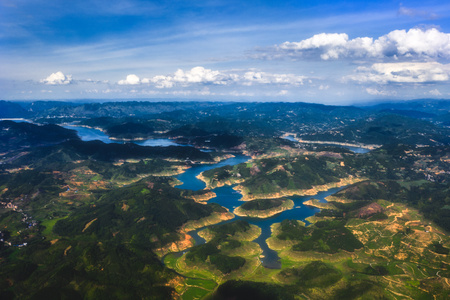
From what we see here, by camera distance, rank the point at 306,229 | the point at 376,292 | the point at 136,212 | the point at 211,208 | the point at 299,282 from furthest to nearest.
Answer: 1. the point at 211,208
2. the point at 136,212
3. the point at 306,229
4. the point at 299,282
5. the point at 376,292

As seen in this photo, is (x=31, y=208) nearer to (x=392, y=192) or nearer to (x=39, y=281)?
(x=39, y=281)

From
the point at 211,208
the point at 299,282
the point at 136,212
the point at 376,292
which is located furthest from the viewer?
the point at 211,208

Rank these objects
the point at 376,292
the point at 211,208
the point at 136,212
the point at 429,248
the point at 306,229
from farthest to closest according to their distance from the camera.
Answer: the point at 211,208 < the point at 136,212 < the point at 306,229 < the point at 429,248 < the point at 376,292

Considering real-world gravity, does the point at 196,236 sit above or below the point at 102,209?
below

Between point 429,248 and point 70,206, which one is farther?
point 70,206

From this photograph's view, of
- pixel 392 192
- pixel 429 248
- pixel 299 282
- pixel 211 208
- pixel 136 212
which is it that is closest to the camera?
pixel 299 282

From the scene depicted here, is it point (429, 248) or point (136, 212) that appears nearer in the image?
point (429, 248)

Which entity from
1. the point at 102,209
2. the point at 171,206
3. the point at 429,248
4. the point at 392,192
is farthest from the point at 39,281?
the point at 392,192

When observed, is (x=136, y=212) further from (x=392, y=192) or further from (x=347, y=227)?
(x=392, y=192)

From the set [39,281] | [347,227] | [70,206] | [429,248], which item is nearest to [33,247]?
[39,281]
